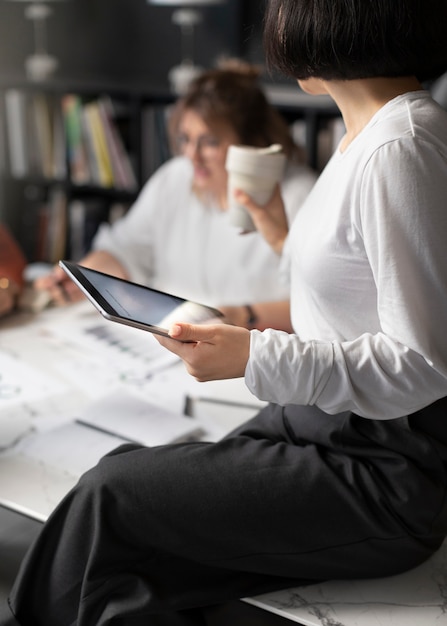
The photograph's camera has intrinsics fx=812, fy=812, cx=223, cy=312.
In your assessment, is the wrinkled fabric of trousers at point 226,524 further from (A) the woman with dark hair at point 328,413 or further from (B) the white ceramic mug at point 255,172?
(B) the white ceramic mug at point 255,172

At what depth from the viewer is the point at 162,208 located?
237 centimetres

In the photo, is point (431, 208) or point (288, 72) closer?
point (431, 208)

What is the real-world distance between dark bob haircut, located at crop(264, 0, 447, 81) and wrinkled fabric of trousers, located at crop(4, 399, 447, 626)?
457 millimetres

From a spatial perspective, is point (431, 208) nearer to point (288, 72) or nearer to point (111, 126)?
point (288, 72)

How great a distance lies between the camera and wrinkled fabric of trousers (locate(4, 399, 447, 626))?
3.54ft

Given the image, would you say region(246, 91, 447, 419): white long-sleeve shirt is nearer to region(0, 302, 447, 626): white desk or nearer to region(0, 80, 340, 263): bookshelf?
region(0, 302, 447, 626): white desk

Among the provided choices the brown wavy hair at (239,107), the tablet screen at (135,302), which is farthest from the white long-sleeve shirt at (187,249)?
the tablet screen at (135,302)

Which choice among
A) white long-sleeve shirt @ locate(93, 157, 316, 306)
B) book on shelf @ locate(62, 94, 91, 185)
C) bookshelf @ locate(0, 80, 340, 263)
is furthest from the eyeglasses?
book on shelf @ locate(62, 94, 91, 185)

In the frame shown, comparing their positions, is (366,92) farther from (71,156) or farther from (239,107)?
(71,156)

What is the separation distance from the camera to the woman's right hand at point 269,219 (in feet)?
5.04

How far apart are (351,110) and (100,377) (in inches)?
33.3

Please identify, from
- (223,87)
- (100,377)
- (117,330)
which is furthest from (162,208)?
(100,377)

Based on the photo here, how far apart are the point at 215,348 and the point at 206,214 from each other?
4.22 ft

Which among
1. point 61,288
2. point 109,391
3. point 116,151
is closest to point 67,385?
point 109,391
